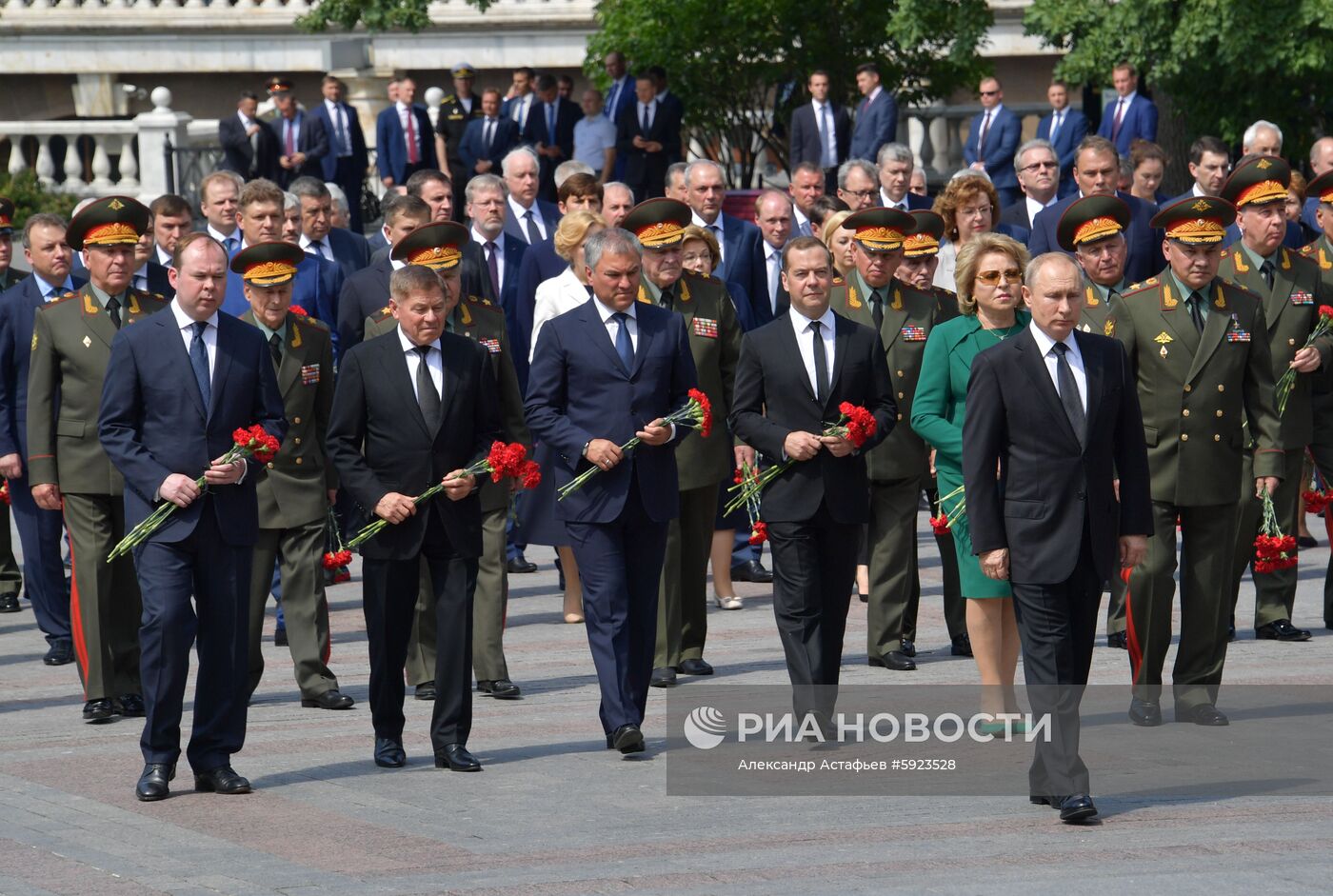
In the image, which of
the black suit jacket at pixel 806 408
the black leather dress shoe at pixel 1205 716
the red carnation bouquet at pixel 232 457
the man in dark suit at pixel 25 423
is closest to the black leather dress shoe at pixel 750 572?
the black suit jacket at pixel 806 408

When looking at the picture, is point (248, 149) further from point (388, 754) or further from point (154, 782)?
point (154, 782)

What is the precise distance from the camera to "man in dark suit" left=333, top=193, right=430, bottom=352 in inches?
484

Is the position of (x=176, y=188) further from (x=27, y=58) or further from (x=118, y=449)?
(x=118, y=449)

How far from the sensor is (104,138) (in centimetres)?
2667

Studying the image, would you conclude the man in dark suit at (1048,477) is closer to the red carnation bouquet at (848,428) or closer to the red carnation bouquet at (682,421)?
the red carnation bouquet at (848,428)

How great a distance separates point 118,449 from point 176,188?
1772 centimetres

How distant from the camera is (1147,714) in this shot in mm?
10242

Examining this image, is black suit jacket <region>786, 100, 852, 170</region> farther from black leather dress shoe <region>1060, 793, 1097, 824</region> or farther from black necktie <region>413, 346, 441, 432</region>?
black leather dress shoe <region>1060, 793, 1097, 824</region>

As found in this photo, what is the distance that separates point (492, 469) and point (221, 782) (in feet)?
5.49

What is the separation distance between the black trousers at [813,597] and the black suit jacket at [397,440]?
1.35m

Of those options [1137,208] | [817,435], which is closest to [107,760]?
[817,435]

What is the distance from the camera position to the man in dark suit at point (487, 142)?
23516mm

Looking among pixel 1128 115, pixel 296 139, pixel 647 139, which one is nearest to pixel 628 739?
pixel 1128 115

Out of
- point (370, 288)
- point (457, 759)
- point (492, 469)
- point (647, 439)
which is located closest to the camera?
point (457, 759)
